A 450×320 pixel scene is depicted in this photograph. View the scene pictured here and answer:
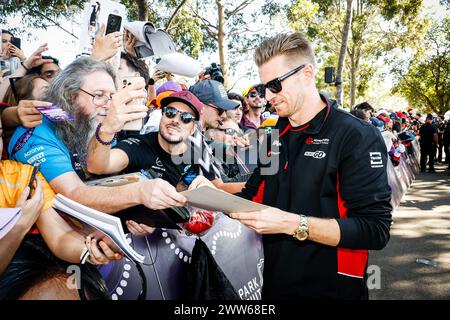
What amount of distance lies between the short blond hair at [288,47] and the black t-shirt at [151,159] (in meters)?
1.23

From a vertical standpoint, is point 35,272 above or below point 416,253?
above

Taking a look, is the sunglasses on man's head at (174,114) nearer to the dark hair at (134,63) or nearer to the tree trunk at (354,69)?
the dark hair at (134,63)

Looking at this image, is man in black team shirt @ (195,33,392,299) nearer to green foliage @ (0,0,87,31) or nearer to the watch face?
the watch face

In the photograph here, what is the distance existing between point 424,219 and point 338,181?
693 cm

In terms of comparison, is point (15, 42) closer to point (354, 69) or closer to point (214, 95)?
point (214, 95)

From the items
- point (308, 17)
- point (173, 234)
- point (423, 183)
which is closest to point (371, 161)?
point (173, 234)

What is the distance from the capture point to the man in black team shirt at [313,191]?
1.88 m

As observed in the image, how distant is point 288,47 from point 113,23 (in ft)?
5.79

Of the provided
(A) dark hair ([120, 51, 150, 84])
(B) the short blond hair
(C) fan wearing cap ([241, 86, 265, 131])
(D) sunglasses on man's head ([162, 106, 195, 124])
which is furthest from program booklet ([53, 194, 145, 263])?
(C) fan wearing cap ([241, 86, 265, 131])

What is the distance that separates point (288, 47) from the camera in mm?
2242

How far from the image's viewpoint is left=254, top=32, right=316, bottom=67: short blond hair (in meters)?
2.25

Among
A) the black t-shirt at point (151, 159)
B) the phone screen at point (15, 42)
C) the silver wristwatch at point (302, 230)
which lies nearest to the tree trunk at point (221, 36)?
the phone screen at point (15, 42)

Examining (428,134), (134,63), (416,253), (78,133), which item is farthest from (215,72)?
(428,134)

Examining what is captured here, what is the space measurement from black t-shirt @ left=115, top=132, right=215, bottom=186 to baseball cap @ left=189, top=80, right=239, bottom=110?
1480 mm
